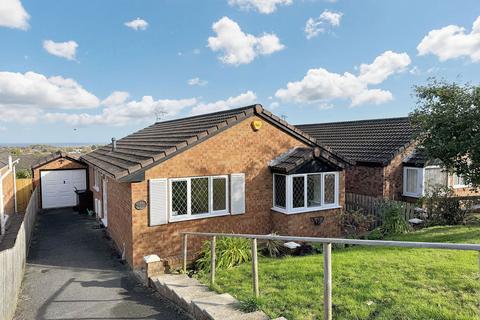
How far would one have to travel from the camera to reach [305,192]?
12.1m

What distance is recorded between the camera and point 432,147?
12945mm

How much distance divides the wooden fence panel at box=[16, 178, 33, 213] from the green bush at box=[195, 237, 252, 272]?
617 inches

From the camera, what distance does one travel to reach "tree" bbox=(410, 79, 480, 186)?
11.9 metres

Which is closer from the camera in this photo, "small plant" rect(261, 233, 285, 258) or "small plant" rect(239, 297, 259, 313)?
"small plant" rect(239, 297, 259, 313)

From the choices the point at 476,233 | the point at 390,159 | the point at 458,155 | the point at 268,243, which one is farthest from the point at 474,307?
the point at 390,159

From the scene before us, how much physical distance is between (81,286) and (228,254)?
3776 mm

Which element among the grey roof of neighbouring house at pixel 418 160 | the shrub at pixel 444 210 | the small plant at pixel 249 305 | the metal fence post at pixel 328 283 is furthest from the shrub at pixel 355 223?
the metal fence post at pixel 328 283

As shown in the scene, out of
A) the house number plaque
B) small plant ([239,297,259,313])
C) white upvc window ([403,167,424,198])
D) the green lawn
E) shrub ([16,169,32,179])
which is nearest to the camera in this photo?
the green lawn

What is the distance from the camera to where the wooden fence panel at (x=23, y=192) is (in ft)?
66.7

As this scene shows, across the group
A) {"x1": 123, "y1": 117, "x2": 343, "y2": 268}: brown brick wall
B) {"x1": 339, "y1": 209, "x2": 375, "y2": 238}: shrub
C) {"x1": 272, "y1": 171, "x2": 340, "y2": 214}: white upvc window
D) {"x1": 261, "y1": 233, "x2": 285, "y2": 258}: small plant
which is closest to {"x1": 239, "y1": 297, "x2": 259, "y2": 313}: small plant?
{"x1": 261, "y1": 233, "x2": 285, "y2": 258}: small plant

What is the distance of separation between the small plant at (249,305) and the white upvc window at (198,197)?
4998 millimetres

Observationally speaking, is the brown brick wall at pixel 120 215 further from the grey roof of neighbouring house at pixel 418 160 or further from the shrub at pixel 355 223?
the grey roof of neighbouring house at pixel 418 160

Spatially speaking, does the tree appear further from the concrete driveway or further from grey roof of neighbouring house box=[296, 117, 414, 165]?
the concrete driveway

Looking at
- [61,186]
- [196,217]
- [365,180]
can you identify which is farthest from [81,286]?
[365,180]
